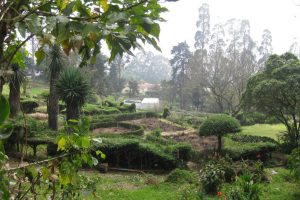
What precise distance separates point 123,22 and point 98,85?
41087mm

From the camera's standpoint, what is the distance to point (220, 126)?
12.4 meters

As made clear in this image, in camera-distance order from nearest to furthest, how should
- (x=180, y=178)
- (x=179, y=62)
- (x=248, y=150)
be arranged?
(x=180, y=178)
(x=248, y=150)
(x=179, y=62)

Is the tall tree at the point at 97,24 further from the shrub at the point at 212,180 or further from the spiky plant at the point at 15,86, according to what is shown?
the shrub at the point at 212,180

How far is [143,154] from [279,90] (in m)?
7.01

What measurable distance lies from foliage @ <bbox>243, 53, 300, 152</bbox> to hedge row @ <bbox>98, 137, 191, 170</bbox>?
5420 mm

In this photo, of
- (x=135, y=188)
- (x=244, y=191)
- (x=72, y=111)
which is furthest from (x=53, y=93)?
(x=244, y=191)

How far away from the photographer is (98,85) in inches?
1628

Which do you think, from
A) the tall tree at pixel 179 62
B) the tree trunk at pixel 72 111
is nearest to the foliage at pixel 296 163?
the tree trunk at pixel 72 111

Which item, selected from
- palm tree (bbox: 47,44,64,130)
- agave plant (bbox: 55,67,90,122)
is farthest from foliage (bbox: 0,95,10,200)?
palm tree (bbox: 47,44,64,130)

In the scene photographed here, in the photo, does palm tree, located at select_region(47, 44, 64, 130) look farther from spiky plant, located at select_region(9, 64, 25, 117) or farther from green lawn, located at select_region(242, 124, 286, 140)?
green lawn, located at select_region(242, 124, 286, 140)

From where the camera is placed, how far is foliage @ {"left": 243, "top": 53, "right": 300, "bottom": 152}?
13594mm

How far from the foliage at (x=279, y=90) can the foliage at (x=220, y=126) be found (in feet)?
9.10

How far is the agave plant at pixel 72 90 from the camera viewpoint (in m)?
13.9

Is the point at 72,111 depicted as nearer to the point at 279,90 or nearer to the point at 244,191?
the point at 279,90
